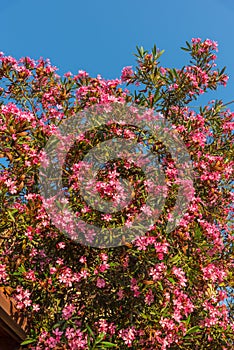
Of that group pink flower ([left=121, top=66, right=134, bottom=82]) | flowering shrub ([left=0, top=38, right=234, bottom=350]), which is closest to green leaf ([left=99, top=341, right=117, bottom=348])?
flowering shrub ([left=0, top=38, right=234, bottom=350])

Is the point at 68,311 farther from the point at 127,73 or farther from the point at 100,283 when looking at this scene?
the point at 127,73

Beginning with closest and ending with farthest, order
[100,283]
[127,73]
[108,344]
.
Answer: [108,344] < [100,283] < [127,73]

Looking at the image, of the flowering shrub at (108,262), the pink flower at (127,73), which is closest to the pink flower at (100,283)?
the flowering shrub at (108,262)

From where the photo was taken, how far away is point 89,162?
253 inches

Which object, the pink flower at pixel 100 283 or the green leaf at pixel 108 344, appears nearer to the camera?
the green leaf at pixel 108 344

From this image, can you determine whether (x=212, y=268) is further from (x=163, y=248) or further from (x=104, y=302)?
(x=104, y=302)

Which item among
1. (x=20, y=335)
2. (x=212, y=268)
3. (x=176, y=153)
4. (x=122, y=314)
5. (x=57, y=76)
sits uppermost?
(x=57, y=76)

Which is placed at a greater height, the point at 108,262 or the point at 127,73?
the point at 127,73

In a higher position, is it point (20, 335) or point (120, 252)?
point (120, 252)

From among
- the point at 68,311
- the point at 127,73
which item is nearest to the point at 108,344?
the point at 68,311

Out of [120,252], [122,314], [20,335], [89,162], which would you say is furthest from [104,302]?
[89,162]

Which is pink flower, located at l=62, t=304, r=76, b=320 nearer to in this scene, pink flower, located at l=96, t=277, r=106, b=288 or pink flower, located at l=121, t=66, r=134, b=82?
pink flower, located at l=96, t=277, r=106, b=288

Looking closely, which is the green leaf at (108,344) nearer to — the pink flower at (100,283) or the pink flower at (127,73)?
the pink flower at (100,283)

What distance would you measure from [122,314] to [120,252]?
76 centimetres
